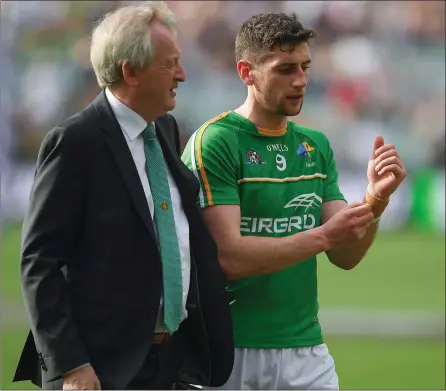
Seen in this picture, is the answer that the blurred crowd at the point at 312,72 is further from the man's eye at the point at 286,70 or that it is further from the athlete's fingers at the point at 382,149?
the athlete's fingers at the point at 382,149

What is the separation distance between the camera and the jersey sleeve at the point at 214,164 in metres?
3.79

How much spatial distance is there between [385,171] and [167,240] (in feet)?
3.10

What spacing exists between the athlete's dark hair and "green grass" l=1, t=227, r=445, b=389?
449 centimetres

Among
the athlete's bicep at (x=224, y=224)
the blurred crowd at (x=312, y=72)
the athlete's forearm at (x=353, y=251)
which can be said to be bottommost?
the athlete's forearm at (x=353, y=251)

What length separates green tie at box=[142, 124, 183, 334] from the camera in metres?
3.24

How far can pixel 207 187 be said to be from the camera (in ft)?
12.5

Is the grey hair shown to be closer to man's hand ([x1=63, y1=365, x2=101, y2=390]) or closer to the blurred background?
man's hand ([x1=63, y1=365, x2=101, y2=390])

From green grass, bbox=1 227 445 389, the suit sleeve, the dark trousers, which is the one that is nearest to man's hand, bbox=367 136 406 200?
the dark trousers

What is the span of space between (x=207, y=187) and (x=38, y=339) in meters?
1.01

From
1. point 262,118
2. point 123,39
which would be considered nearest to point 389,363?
point 262,118

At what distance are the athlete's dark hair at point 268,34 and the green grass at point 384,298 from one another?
449 cm

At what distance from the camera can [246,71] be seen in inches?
159

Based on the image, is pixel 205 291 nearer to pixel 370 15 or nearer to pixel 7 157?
pixel 7 157

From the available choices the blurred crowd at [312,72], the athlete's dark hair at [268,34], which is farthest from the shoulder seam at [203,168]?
the blurred crowd at [312,72]
